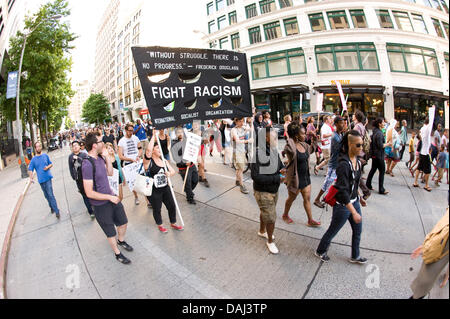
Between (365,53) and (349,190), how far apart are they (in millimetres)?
22707

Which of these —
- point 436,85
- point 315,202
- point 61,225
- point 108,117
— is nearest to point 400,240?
point 315,202

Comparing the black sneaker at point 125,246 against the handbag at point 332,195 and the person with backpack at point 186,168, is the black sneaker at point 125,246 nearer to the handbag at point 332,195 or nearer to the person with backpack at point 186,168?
the person with backpack at point 186,168

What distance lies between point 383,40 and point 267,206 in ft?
77.4

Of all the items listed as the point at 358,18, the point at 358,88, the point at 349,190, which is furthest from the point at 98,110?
the point at 349,190

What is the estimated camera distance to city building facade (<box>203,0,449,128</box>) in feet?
63.0

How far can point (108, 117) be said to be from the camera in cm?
5741

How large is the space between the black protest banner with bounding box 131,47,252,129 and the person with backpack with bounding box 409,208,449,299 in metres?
3.43

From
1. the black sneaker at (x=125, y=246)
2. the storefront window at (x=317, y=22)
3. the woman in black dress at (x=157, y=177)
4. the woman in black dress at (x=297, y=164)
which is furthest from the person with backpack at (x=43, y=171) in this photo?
the storefront window at (x=317, y=22)

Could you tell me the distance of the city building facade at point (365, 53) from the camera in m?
19.2

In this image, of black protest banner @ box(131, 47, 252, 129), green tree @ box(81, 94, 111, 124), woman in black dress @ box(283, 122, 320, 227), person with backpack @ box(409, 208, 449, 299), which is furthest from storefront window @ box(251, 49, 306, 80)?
green tree @ box(81, 94, 111, 124)

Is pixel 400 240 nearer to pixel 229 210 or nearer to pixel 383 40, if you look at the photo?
pixel 229 210

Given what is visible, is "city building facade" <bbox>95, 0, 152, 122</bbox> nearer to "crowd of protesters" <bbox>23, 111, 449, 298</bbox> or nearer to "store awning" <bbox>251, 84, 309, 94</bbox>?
"store awning" <bbox>251, 84, 309, 94</bbox>

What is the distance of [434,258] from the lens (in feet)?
5.85

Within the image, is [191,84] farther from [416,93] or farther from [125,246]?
[416,93]
